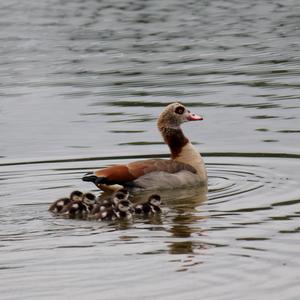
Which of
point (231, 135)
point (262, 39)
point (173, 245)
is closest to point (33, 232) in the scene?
point (173, 245)

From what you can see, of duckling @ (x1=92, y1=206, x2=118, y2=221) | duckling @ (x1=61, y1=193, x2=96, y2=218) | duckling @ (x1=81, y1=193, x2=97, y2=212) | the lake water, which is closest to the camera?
the lake water

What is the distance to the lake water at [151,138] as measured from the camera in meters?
11.1

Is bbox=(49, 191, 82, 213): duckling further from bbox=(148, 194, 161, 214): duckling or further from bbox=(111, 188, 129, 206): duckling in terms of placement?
bbox=(148, 194, 161, 214): duckling

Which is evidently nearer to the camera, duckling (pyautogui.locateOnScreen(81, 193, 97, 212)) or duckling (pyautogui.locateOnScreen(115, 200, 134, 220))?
duckling (pyautogui.locateOnScreen(115, 200, 134, 220))

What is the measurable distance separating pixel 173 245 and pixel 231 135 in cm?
645

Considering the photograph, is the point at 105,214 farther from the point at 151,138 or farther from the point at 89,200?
the point at 151,138

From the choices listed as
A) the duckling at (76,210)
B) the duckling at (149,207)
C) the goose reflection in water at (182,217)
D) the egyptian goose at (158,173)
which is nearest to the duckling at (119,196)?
the duckling at (149,207)

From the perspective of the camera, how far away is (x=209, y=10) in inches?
1342

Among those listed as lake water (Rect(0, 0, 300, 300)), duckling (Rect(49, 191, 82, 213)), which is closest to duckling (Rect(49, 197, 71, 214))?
duckling (Rect(49, 191, 82, 213))

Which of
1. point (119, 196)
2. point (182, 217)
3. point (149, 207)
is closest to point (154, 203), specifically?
point (149, 207)

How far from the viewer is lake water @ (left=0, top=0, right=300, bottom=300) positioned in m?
11.1

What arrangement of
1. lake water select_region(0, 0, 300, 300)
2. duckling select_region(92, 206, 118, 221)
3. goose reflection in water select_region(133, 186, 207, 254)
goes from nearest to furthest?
lake water select_region(0, 0, 300, 300), goose reflection in water select_region(133, 186, 207, 254), duckling select_region(92, 206, 118, 221)

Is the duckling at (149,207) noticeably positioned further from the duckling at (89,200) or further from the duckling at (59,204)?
the duckling at (59,204)

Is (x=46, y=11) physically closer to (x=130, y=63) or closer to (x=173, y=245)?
(x=130, y=63)
